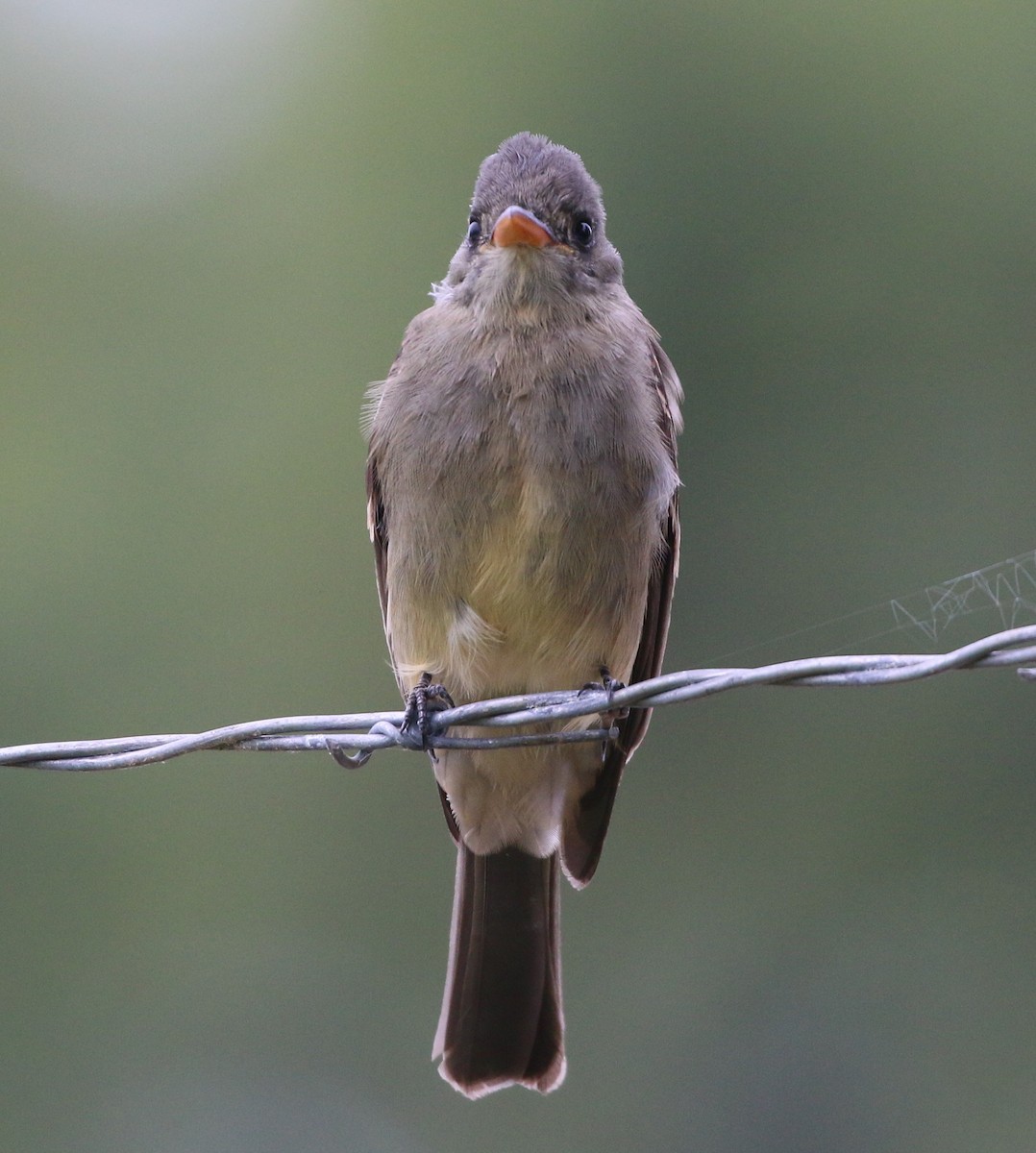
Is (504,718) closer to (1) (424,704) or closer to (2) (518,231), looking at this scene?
(1) (424,704)

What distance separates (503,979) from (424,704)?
0.89m

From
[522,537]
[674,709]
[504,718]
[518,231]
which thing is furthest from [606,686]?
[674,709]

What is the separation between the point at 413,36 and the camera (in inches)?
409

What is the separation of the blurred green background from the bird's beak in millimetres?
3284

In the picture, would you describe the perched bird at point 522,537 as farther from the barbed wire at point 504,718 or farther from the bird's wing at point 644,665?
the barbed wire at point 504,718

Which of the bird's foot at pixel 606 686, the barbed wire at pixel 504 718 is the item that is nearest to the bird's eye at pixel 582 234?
the bird's foot at pixel 606 686

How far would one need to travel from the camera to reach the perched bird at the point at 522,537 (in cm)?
368

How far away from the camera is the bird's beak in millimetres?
3973

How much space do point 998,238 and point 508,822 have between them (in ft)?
17.5

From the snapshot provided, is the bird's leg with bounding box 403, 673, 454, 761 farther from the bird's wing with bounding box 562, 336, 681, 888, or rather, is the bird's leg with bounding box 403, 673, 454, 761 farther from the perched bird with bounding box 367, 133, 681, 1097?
the bird's wing with bounding box 562, 336, 681, 888

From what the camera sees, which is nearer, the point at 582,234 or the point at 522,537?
the point at 522,537

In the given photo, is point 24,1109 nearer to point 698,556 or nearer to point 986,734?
point 698,556

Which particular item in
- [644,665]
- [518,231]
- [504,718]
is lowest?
[504,718]

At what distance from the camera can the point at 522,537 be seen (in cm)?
366
